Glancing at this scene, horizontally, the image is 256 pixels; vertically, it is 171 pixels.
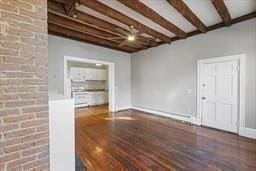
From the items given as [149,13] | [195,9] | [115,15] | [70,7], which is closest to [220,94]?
[195,9]

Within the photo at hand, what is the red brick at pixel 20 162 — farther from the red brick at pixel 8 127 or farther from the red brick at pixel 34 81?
the red brick at pixel 34 81

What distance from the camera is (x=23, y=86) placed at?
1577 millimetres

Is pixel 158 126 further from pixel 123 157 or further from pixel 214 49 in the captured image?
pixel 214 49

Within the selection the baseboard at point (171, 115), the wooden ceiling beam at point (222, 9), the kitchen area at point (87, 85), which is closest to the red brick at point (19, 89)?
the wooden ceiling beam at point (222, 9)

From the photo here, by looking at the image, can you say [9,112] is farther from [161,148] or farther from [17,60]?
[161,148]

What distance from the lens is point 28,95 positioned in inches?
63.4

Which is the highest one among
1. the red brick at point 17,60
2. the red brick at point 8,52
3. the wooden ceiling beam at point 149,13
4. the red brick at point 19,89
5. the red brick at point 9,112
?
the wooden ceiling beam at point 149,13

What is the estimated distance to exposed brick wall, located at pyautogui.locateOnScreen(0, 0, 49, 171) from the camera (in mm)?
1467

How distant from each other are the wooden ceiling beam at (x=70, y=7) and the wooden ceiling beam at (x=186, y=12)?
6.74 ft

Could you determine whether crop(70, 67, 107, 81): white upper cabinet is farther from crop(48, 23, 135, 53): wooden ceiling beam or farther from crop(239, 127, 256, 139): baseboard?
crop(239, 127, 256, 139): baseboard

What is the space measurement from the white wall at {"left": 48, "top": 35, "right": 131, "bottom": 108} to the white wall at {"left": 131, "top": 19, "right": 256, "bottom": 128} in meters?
0.39

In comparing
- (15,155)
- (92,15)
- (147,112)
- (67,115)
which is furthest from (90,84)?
(15,155)

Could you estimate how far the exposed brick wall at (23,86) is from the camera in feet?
4.81

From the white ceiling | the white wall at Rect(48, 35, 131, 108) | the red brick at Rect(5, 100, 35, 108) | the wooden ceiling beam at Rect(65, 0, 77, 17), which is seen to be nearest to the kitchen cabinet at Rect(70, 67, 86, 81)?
the white wall at Rect(48, 35, 131, 108)
